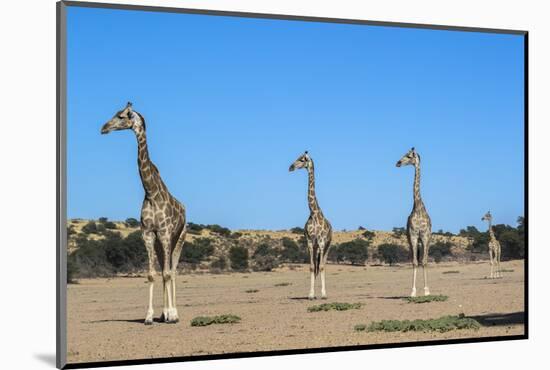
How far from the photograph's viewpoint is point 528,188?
55.3 ft

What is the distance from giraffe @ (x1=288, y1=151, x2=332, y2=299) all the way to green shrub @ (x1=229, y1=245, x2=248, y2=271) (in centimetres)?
145

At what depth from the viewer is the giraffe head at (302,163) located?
16.1 meters

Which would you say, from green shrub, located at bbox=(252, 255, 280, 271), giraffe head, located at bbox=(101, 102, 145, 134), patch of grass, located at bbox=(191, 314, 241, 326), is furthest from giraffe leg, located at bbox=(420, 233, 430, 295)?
giraffe head, located at bbox=(101, 102, 145, 134)

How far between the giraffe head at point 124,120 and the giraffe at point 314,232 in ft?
8.48

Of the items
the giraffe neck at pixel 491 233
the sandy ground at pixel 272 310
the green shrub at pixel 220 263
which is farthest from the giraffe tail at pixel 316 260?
the giraffe neck at pixel 491 233

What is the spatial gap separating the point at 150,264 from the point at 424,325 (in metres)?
4.07

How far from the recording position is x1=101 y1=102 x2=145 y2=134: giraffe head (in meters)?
14.4

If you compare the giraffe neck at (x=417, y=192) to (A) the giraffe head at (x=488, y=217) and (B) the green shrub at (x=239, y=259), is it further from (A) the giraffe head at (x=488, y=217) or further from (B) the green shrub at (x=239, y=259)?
(B) the green shrub at (x=239, y=259)

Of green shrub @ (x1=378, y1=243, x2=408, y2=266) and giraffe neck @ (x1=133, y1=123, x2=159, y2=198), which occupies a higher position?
giraffe neck @ (x1=133, y1=123, x2=159, y2=198)

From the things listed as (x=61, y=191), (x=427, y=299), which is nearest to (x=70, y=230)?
(x=61, y=191)

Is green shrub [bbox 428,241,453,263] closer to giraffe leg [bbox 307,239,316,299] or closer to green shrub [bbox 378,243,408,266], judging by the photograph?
green shrub [bbox 378,243,408,266]

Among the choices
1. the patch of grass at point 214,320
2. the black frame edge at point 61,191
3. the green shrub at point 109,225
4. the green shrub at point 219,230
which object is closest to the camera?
the black frame edge at point 61,191

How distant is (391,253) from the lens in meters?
19.4

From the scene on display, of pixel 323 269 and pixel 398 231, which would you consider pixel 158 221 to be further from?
pixel 398 231
